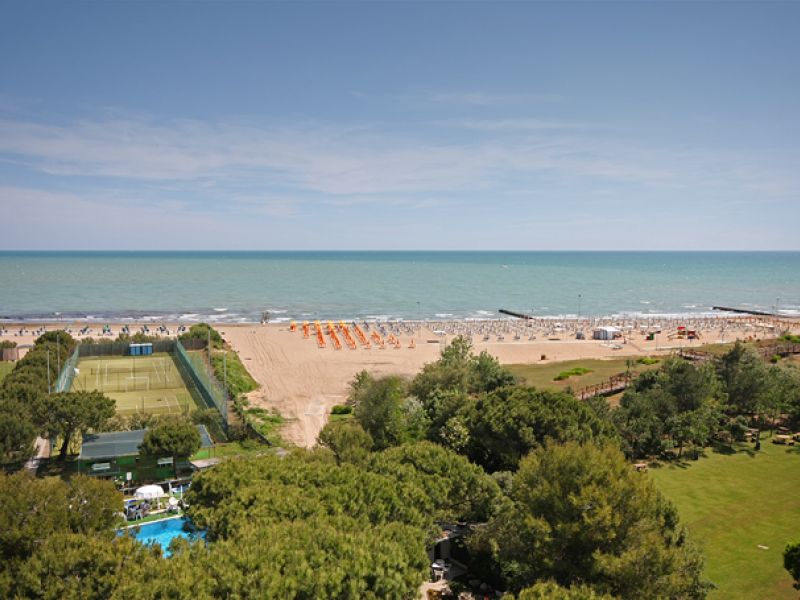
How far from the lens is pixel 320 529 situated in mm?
11133

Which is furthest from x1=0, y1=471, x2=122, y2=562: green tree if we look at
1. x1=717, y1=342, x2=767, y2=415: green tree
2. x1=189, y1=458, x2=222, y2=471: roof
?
x1=717, y1=342, x2=767, y2=415: green tree

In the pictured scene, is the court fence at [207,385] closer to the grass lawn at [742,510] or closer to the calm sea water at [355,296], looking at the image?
the grass lawn at [742,510]

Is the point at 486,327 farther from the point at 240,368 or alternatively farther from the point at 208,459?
the point at 208,459

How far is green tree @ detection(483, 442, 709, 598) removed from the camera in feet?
38.5

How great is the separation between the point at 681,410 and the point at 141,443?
23125mm

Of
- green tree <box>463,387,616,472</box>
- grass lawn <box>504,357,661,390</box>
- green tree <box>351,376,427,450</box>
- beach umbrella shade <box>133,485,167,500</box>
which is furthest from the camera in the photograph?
grass lawn <box>504,357,661,390</box>

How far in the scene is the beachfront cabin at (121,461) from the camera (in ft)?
70.5

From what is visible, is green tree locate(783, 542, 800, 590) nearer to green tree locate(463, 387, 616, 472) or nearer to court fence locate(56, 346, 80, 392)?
green tree locate(463, 387, 616, 472)

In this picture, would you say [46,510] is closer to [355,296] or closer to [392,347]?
[392,347]

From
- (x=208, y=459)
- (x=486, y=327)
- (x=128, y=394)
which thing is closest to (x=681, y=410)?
(x=208, y=459)

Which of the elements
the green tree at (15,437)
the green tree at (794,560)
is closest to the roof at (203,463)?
the green tree at (15,437)

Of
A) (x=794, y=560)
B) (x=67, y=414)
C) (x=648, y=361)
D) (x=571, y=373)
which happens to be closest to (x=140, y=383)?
(x=67, y=414)

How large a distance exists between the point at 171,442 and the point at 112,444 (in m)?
2.82

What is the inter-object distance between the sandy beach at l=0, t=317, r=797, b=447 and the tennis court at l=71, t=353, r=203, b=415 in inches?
183
